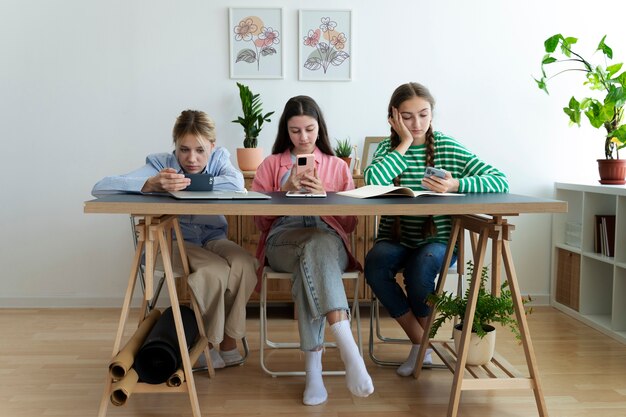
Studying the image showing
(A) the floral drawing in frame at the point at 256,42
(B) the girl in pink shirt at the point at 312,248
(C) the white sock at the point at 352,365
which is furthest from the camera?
(A) the floral drawing in frame at the point at 256,42

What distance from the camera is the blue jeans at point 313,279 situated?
7.36 ft

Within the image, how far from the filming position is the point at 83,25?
369 cm

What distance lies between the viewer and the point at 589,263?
11.6ft

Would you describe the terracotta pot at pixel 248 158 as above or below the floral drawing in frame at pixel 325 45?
below

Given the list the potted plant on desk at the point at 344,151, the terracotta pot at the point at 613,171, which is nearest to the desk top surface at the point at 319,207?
the potted plant on desk at the point at 344,151

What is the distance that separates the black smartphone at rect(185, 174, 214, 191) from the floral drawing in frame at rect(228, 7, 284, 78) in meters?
1.64

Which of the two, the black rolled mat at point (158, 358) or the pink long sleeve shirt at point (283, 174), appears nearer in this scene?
the black rolled mat at point (158, 358)

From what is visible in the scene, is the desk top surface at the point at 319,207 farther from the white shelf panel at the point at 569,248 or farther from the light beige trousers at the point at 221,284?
the white shelf panel at the point at 569,248

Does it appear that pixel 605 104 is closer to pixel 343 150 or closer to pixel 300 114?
pixel 343 150

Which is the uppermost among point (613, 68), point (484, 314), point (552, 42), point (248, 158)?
point (552, 42)

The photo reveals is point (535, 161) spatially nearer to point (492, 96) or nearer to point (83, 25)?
point (492, 96)

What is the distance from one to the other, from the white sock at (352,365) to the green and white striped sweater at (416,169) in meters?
0.59

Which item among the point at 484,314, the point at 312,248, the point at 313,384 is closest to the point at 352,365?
the point at 313,384

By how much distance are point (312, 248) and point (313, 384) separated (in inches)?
19.0
